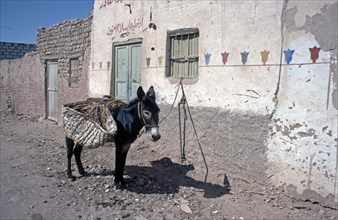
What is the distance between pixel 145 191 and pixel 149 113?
1.22 metres

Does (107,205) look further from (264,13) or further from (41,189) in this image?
(264,13)

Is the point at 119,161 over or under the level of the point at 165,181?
over

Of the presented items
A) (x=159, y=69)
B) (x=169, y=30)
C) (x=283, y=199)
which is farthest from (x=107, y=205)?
(x=169, y=30)

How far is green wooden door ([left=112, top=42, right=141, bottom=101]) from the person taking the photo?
21.3 ft

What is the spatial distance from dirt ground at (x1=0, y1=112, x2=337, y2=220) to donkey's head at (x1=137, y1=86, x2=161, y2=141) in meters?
0.95

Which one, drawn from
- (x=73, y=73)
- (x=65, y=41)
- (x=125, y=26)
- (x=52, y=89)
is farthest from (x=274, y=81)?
(x=52, y=89)

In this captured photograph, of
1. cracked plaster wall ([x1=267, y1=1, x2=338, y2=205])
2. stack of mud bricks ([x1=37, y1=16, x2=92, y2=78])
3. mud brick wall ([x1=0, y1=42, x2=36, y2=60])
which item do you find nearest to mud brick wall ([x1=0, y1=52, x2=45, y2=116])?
stack of mud bricks ([x1=37, y1=16, x2=92, y2=78])

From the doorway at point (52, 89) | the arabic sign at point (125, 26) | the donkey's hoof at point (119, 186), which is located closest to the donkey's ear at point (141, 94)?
the donkey's hoof at point (119, 186)

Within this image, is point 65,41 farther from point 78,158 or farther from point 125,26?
point 78,158

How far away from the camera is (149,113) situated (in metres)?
3.85

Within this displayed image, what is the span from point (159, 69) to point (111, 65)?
1.81 m

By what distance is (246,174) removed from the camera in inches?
177

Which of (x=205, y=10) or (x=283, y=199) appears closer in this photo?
(x=283, y=199)

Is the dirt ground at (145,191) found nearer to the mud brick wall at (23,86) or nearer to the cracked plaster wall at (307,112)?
the cracked plaster wall at (307,112)
